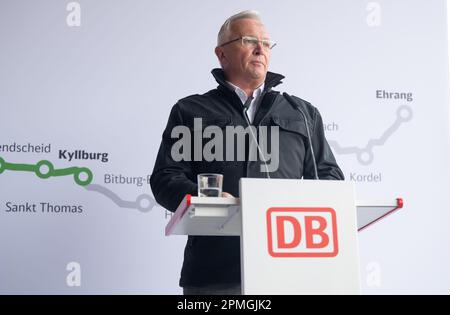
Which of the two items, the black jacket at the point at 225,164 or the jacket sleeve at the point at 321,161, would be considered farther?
the jacket sleeve at the point at 321,161

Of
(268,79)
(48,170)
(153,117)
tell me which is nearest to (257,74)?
(268,79)

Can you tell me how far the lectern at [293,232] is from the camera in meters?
1.86

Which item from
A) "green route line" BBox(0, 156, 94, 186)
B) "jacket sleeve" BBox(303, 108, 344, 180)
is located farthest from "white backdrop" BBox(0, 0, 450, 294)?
"jacket sleeve" BBox(303, 108, 344, 180)

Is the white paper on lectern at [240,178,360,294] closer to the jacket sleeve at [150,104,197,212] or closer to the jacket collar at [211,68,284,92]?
the jacket sleeve at [150,104,197,212]

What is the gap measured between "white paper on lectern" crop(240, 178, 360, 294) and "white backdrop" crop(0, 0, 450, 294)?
160 centimetres

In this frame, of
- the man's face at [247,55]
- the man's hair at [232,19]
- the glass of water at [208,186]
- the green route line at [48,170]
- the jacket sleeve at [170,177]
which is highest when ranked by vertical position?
the man's hair at [232,19]

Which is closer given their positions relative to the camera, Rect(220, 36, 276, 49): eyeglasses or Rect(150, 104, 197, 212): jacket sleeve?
Rect(150, 104, 197, 212): jacket sleeve

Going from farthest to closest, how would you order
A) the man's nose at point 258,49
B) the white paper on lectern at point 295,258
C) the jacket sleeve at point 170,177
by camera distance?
the man's nose at point 258,49, the jacket sleeve at point 170,177, the white paper on lectern at point 295,258

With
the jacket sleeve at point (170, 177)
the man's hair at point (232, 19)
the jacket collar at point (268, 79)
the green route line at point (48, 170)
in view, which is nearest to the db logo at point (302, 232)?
the jacket sleeve at point (170, 177)

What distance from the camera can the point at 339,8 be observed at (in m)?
3.91

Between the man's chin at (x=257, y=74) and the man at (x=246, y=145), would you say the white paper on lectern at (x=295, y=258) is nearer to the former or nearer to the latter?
the man at (x=246, y=145)

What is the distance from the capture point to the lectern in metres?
1.86

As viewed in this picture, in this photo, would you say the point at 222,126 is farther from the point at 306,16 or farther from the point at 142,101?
the point at 306,16
